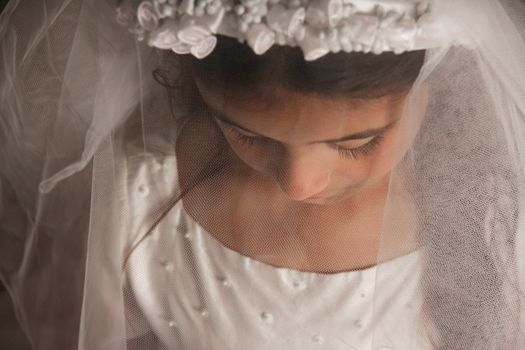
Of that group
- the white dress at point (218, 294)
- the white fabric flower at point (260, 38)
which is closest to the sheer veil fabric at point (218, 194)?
the white dress at point (218, 294)

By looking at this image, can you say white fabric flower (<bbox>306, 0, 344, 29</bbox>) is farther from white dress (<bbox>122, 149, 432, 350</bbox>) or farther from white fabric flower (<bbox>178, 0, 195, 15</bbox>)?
white dress (<bbox>122, 149, 432, 350</bbox>)

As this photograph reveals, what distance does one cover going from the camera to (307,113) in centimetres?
50

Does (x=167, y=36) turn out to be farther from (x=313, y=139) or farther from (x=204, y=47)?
(x=313, y=139)

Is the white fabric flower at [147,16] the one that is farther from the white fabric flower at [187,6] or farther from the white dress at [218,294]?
the white dress at [218,294]

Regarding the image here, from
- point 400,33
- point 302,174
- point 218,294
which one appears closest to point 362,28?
point 400,33

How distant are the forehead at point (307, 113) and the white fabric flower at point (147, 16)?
8 centimetres

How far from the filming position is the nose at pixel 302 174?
53 centimetres

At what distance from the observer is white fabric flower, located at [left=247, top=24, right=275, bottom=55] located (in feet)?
1.48

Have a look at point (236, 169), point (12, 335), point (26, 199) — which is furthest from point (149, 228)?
point (12, 335)

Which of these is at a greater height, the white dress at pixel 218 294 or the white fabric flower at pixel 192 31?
the white fabric flower at pixel 192 31

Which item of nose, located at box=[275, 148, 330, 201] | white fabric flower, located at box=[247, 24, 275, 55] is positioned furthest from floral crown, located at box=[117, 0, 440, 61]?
nose, located at box=[275, 148, 330, 201]

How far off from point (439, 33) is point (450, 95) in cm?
6

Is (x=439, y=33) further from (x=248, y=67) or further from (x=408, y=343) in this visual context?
(x=408, y=343)

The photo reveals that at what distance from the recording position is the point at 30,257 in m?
0.83
